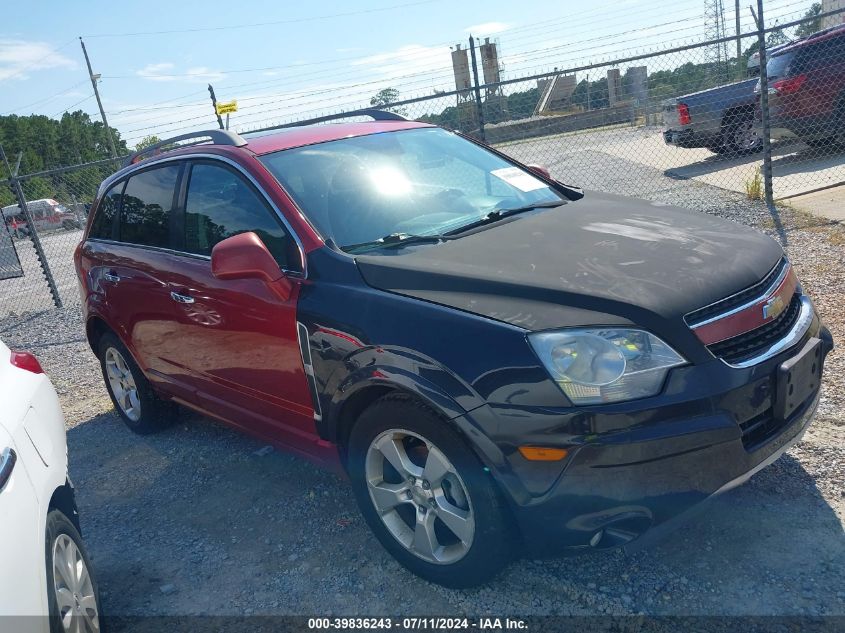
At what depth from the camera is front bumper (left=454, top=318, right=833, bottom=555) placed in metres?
2.34

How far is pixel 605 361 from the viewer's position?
2.40 metres

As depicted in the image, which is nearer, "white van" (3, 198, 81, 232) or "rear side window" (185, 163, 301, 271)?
"rear side window" (185, 163, 301, 271)

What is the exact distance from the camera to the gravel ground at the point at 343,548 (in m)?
2.73

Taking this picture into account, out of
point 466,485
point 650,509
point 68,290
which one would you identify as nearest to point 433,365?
point 466,485

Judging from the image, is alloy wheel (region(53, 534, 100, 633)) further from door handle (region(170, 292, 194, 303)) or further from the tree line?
the tree line

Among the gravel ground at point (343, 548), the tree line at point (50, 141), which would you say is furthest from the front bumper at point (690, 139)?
the tree line at point (50, 141)

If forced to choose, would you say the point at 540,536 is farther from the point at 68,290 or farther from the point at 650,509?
the point at 68,290

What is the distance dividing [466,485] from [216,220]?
6.58 ft

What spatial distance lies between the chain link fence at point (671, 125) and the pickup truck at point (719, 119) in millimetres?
17

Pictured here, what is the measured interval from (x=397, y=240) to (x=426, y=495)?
1.10 meters

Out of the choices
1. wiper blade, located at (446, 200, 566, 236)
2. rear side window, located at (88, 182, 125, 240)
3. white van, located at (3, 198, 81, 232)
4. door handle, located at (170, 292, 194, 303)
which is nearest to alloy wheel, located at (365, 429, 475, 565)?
wiper blade, located at (446, 200, 566, 236)

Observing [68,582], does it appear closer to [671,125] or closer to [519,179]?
[519,179]

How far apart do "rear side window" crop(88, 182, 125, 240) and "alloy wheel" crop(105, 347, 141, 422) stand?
31.4 inches

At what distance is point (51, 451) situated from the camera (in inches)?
106
